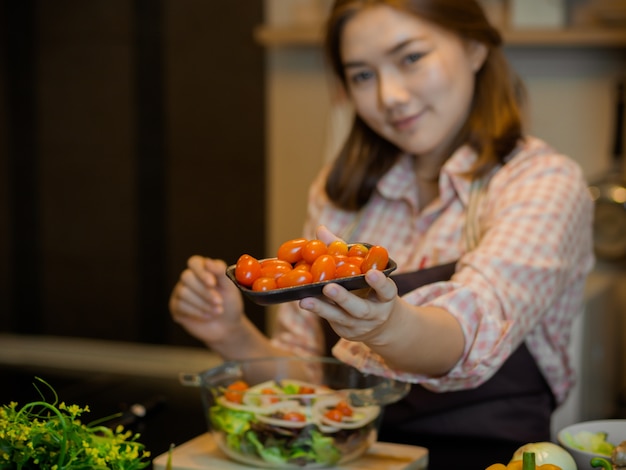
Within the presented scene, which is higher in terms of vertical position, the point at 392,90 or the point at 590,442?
the point at 392,90

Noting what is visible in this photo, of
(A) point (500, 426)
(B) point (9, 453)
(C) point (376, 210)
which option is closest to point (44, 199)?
(C) point (376, 210)

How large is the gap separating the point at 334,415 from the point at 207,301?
1.32 feet

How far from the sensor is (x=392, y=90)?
1587 mm

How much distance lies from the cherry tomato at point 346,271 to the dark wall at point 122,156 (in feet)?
9.12

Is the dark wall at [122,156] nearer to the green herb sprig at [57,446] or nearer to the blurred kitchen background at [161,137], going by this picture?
the blurred kitchen background at [161,137]

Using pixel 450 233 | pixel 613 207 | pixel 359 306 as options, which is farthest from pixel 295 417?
pixel 613 207

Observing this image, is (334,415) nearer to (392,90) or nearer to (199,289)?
(199,289)

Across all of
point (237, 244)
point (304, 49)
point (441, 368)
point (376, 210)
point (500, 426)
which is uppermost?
point (304, 49)

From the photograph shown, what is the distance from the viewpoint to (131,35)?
3.88 m

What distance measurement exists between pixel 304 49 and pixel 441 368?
2.30m

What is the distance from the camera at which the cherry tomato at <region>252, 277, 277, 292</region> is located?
0.96 m

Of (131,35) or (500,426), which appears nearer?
(500,426)

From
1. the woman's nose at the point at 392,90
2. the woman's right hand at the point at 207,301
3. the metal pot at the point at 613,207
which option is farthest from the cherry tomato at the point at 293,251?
the metal pot at the point at 613,207

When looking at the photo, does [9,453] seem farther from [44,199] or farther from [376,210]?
[44,199]
